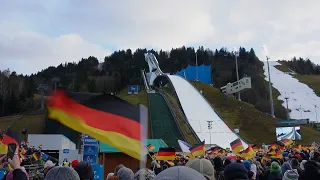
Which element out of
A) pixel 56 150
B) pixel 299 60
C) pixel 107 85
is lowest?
pixel 56 150

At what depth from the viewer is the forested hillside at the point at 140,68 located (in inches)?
4259

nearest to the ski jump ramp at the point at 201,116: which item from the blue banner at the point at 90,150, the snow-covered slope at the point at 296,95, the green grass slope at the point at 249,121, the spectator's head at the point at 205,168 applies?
the green grass slope at the point at 249,121

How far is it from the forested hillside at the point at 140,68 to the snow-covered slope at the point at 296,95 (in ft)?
15.1

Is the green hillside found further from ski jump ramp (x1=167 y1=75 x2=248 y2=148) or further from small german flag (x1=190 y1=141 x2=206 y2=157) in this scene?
small german flag (x1=190 y1=141 x2=206 y2=157)

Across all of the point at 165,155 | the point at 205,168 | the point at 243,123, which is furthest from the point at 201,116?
the point at 205,168

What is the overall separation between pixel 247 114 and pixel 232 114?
2291 mm

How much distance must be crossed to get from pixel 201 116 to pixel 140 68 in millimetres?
70854

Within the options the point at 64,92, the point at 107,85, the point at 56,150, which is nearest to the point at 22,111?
the point at 56,150

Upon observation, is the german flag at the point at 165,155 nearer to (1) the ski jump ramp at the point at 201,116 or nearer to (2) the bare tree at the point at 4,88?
(1) the ski jump ramp at the point at 201,116

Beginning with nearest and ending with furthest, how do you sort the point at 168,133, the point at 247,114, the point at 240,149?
the point at 240,149
the point at 168,133
the point at 247,114

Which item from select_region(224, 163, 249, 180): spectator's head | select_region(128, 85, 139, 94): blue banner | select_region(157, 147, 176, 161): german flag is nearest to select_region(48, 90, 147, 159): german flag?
select_region(224, 163, 249, 180): spectator's head

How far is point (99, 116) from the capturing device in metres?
4.58

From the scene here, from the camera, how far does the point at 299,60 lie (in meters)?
164

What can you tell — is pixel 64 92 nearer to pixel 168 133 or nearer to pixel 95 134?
pixel 95 134
